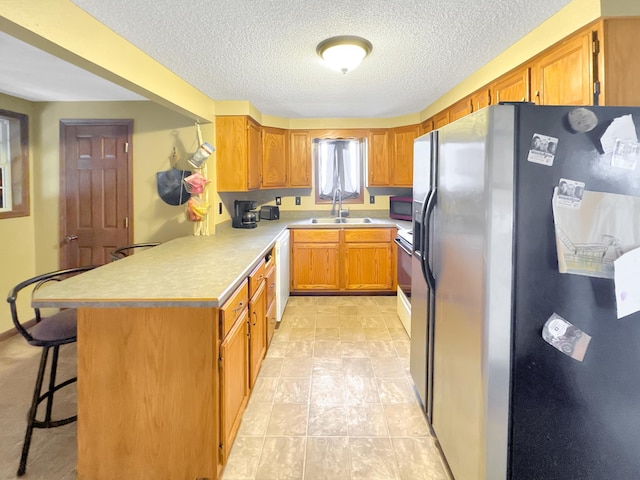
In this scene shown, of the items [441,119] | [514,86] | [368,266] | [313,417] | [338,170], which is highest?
[441,119]

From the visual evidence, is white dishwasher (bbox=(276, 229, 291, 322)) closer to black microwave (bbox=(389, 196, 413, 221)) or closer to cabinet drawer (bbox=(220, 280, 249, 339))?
cabinet drawer (bbox=(220, 280, 249, 339))

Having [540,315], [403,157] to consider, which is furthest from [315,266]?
[540,315]

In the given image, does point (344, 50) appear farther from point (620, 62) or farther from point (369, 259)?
point (369, 259)

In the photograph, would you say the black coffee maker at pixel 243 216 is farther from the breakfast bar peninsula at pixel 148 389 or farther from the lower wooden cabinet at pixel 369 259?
the breakfast bar peninsula at pixel 148 389

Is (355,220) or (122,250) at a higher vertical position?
(355,220)

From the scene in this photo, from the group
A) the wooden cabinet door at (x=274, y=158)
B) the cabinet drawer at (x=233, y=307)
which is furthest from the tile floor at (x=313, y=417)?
the wooden cabinet door at (x=274, y=158)

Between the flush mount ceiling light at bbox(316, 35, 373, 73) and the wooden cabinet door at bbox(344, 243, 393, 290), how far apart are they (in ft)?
7.68

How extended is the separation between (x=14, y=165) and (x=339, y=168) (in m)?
3.52

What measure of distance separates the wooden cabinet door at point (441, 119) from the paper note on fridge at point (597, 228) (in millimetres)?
2460

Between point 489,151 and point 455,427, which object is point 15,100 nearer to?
point 489,151

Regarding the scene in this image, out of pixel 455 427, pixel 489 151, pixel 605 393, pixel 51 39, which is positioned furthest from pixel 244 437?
pixel 51 39

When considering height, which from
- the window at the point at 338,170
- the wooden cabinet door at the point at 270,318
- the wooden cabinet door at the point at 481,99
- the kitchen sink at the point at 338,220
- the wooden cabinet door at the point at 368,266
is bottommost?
the wooden cabinet door at the point at 270,318

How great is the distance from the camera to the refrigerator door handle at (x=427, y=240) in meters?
1.78

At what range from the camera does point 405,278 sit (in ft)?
10.1
